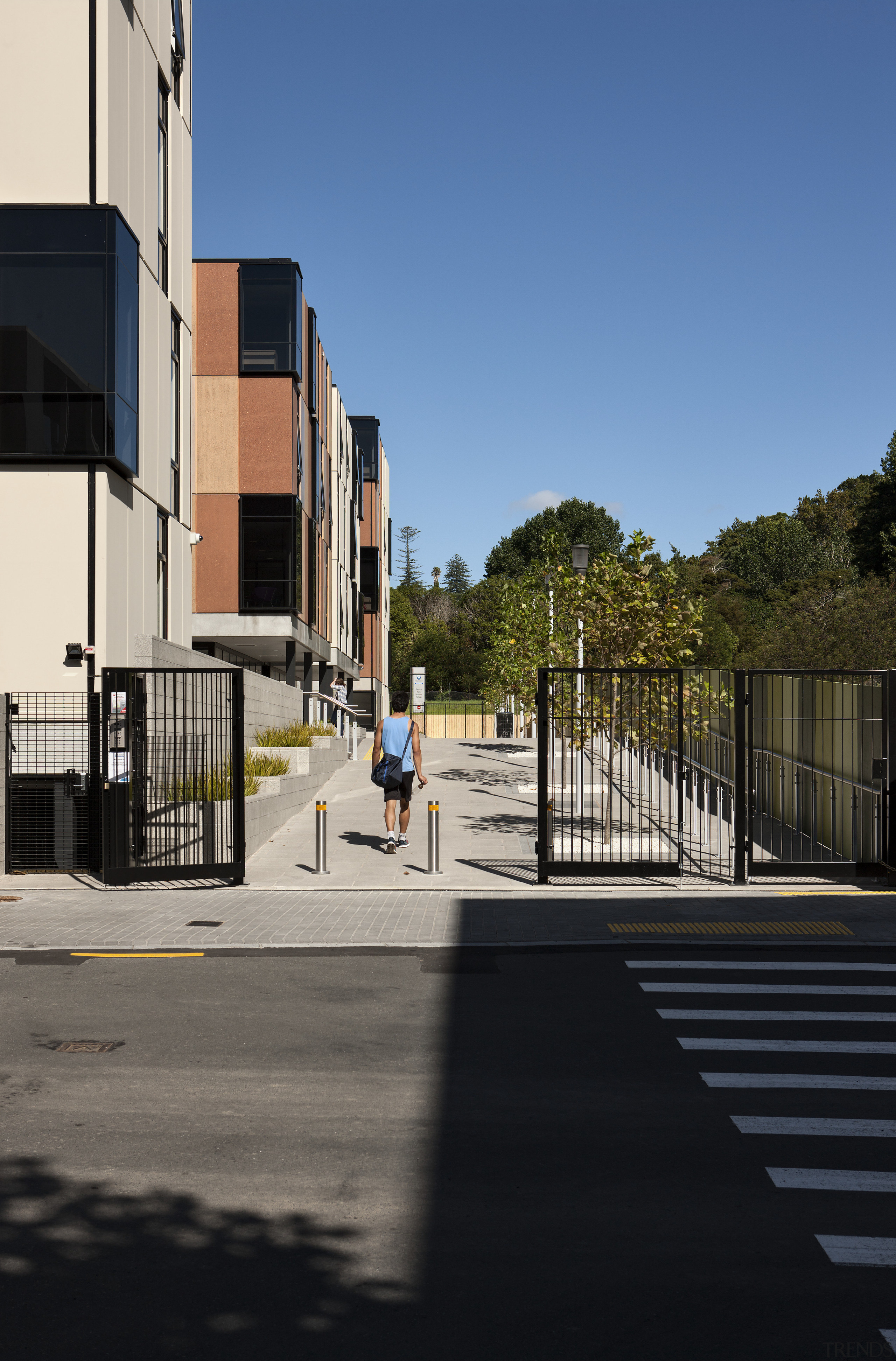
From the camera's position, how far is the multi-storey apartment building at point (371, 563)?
6250 cm

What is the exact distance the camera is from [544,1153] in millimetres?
5293

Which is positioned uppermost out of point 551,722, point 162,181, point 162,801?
point 162,181

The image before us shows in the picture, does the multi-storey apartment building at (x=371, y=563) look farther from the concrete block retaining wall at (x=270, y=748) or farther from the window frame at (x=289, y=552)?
the concrete block retaining wall at (x=270, y=748)

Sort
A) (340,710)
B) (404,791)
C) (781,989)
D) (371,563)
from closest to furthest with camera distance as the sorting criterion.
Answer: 1. (781,989)
2. (404,791)
3. (340,710)
4. (371,563)

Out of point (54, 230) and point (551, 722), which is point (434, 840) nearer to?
point (551, 722)

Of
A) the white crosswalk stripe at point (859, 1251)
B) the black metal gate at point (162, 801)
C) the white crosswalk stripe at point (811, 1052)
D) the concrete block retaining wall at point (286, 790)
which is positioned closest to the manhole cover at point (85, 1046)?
the white crosswalk stripe at point (811, 1052)

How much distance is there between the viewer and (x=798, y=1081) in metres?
6.28

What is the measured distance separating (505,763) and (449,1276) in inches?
1099

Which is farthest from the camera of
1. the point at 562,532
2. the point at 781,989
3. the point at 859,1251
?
the point at 562,532

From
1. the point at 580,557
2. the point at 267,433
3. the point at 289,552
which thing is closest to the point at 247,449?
the point at 267,433

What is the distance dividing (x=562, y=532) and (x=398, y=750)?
221ft

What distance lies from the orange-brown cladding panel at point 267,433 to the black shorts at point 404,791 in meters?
17.8

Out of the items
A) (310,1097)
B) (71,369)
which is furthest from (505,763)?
(310,1097)

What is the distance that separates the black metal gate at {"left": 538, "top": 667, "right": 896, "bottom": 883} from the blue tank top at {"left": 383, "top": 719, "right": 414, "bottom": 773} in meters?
1.82
